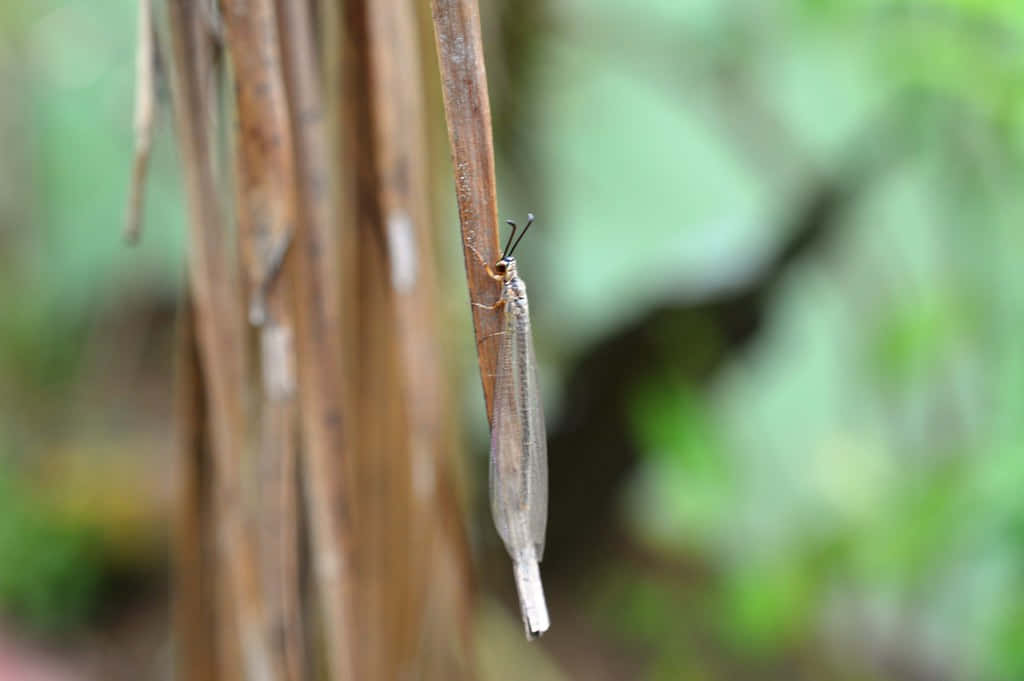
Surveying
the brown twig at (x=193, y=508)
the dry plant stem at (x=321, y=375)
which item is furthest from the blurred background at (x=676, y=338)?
the dry plant stem at (x=321, y=375)

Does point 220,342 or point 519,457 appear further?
point 519,457

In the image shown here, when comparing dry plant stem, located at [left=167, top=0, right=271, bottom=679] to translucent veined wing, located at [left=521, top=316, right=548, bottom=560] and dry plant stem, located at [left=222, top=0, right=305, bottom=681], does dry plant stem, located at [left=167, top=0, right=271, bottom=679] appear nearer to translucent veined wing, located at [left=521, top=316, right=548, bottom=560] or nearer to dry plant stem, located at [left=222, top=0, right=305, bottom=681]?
dry plant stem, located at [left=222, top=0, right=305, bottom=681]

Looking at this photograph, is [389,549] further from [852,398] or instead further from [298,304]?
[852,398]

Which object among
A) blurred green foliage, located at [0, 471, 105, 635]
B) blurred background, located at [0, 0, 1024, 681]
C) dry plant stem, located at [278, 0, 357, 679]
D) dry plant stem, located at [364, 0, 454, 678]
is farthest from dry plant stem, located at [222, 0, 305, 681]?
blurred green foliage, located at [0, 471, 105, 635]

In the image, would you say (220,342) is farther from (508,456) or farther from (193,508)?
(508,456)

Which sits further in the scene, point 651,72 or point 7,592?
point 651,72

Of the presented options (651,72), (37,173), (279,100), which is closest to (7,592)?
(37,173)

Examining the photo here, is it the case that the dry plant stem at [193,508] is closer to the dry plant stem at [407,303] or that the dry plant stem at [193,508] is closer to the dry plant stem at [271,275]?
the dry plant stem at [271,275]

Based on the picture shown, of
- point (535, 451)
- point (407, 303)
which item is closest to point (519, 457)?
point (535, 451)
